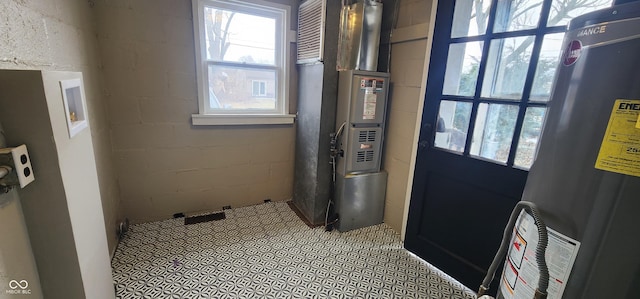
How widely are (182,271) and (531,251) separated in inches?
79.5

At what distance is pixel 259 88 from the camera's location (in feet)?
8.50

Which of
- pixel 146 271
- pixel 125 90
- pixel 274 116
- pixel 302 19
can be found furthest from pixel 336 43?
pixel 146 271

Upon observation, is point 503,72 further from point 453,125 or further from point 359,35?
Answer: point 359,35

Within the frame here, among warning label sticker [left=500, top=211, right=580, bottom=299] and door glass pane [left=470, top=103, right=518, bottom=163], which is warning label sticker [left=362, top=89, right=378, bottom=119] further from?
warning label sticker [left=500, top=211, right=580, bottom=299]

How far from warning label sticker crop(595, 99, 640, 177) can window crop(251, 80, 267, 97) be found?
2413 mm

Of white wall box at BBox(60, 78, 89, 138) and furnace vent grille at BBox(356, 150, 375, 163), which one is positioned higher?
white wall box at BBox(60, 78, 89, 138)

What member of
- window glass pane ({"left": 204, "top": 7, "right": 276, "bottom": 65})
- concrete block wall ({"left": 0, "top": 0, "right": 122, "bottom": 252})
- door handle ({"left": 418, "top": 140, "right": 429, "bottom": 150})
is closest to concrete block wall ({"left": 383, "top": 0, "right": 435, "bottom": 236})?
door handle ({"left": 418, "top": 140, "right": 429, "bottom": 150})

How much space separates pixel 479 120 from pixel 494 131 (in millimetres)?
116

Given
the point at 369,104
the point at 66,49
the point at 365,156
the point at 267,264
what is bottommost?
the point at 267,264

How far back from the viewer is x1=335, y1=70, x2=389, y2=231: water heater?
214 centimetres

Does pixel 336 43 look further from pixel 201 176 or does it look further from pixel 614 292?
pixel 614 292

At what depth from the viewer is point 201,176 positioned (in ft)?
8.30

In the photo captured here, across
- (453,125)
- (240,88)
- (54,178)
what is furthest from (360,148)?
(54,178)

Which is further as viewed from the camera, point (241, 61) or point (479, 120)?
point (241, 61)
